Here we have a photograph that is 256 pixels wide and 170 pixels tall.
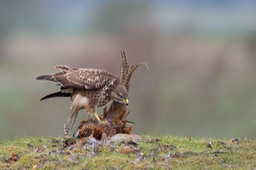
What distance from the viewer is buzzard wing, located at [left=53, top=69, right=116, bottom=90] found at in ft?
33.9

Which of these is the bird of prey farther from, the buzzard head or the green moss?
the green moss

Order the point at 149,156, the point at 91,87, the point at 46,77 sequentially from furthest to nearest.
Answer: the point at 46,77
the point at 91,87
the point at 149,156

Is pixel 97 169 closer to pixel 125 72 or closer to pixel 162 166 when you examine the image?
pixel 162 166

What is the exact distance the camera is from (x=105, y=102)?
10555 millimetres

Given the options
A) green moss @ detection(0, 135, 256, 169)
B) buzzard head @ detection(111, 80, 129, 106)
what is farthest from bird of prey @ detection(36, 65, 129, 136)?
green moss @ detection(0, 135, 256, 169)

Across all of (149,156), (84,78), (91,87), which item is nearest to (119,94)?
(91,87)

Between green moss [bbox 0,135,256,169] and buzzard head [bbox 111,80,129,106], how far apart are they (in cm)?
61

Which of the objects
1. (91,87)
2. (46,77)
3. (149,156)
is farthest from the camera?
(46,77)

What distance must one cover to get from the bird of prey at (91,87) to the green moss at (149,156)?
2.04ft

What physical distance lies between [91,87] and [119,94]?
38cm

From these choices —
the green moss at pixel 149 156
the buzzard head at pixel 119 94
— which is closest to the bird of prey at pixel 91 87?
the buzzard head at pixel 119 94

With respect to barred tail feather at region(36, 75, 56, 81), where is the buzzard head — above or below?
above

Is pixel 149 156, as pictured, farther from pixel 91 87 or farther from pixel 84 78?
pixel 84 78

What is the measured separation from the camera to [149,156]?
30.4 ft
